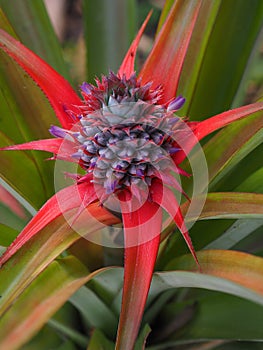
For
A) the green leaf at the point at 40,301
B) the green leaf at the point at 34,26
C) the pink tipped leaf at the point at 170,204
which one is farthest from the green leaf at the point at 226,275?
the green leaf at the point at 34,26

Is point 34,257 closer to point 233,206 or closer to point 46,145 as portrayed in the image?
point 46,145

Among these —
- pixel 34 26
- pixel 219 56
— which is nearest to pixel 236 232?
pixel 219 56

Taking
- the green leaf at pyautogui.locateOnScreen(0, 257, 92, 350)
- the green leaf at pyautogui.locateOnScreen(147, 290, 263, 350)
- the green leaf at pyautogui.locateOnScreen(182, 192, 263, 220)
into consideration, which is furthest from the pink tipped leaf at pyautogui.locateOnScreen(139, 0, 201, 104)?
the green leaf at pyautogui.locateOnScreen(147, 290, 263, 350)

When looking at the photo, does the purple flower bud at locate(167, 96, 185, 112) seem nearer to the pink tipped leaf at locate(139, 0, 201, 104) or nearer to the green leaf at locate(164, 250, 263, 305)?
the pink tipped leaf at locate(139, 0, 201, 104)

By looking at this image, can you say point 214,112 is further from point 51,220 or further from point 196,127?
point 51,220

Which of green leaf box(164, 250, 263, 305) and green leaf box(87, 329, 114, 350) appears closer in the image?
green leaf box(164, 250, 263, 305)

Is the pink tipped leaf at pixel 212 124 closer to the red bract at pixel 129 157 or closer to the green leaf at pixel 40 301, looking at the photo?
the red bract at pixel 129 157

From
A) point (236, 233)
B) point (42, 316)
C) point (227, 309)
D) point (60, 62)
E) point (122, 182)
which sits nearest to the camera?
point (42, 316)

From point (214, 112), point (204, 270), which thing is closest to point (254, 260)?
point (204, 270)
